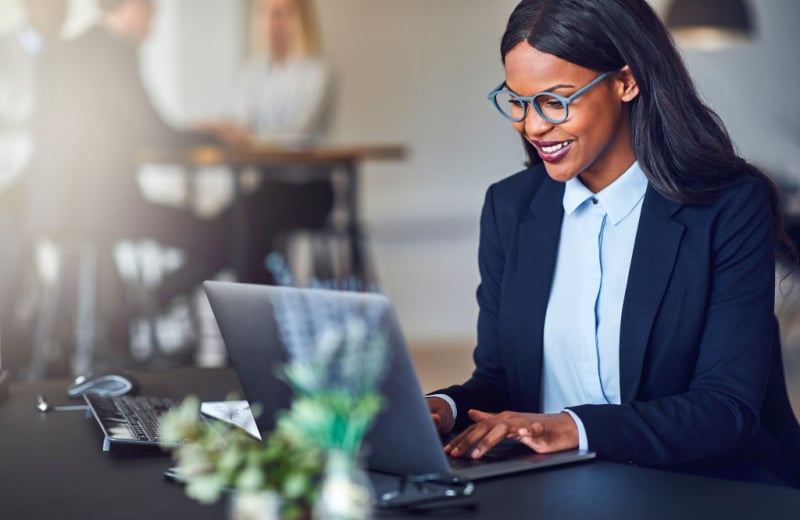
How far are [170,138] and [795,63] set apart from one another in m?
4.80

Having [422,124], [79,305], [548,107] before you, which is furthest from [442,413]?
[422,124]

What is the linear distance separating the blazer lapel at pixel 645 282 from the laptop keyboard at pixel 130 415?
0.59 meters

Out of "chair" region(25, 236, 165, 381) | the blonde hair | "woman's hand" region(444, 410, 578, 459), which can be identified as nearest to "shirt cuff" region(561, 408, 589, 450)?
"woman's hand" region(444, 410, 578, 459)

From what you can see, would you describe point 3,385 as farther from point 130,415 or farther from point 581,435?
point 581,435

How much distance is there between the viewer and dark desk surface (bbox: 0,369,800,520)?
104cm

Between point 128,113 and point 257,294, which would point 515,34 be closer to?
point 257,294

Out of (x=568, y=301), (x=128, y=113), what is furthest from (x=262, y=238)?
(x=568, y=301)

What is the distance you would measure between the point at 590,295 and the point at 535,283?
8 centimetres

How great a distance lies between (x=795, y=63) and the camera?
7.89 meters

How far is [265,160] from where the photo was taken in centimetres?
476

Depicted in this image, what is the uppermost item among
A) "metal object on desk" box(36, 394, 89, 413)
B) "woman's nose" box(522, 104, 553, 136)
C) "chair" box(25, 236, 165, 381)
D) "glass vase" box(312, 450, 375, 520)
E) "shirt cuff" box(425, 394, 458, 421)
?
"woman's nose" box(522, 104, 553, 136)

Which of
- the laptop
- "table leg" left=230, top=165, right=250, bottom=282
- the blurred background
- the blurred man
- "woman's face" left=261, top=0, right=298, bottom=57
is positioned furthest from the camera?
the blurred background

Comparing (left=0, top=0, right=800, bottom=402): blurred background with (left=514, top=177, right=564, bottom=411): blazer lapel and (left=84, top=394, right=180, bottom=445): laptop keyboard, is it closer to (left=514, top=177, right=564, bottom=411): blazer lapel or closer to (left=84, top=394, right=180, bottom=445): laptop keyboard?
(left=514, top=177, right=564, bottom=411): blazer lapel

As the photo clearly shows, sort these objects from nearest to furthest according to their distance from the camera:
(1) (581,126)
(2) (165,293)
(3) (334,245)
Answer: (1) (581,126) → (2) (165,293) → (3) (334,245)
